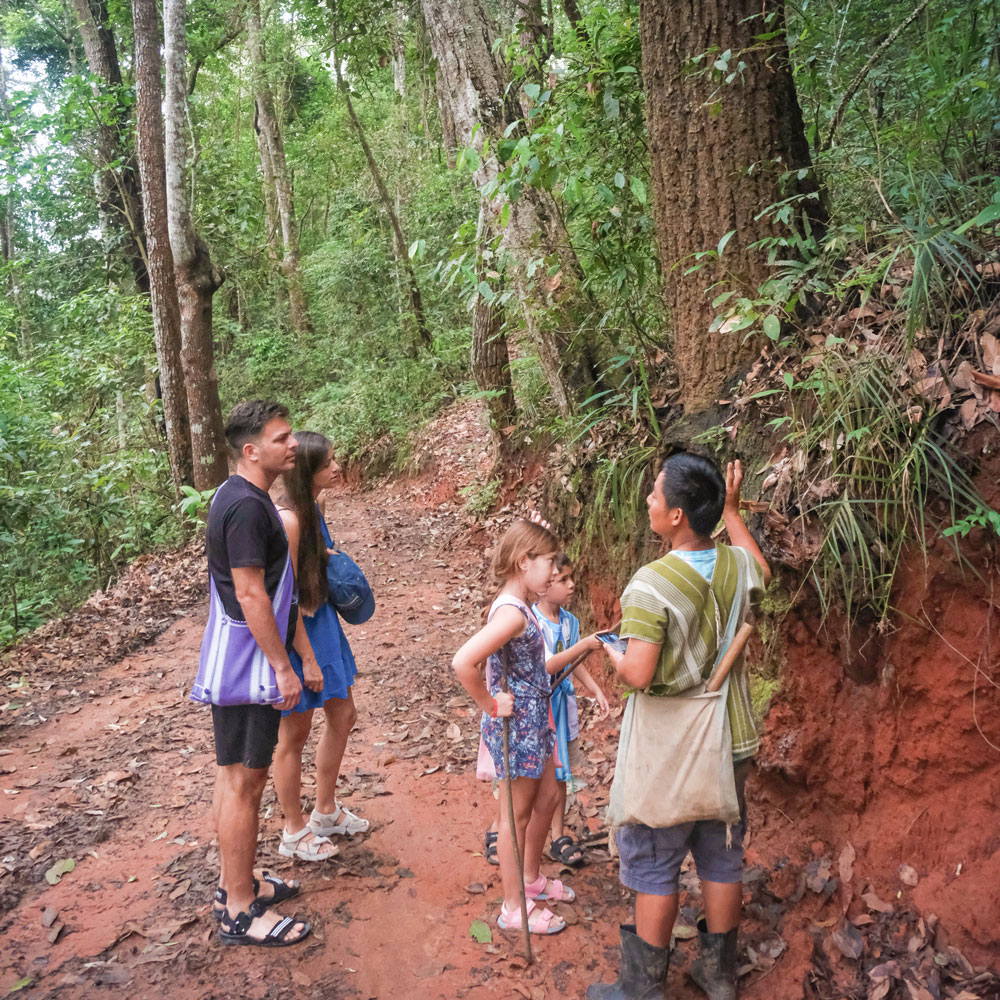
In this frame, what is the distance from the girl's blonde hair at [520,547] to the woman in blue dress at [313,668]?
105 centimetres

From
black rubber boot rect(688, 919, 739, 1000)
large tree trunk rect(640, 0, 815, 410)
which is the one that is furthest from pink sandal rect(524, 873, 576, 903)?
large tree trunk rect(640, 0, 815, 410)

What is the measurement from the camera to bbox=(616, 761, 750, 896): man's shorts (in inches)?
116

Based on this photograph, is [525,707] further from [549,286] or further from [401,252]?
[401,252]

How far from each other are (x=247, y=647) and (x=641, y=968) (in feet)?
6.58

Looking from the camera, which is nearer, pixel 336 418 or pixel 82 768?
pixel 82 768

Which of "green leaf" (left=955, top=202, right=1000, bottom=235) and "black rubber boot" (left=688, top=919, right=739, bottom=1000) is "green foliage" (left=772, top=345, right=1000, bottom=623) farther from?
"black rubber boot" (left=688, top=919, right=739, bottom=1000)

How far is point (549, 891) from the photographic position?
12.6ft

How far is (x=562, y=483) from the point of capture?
6242mm

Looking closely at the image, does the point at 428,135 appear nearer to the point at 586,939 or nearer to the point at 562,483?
the point at 562,483

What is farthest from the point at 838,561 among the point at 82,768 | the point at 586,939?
the point at 82,768

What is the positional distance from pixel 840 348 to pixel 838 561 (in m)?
1.11

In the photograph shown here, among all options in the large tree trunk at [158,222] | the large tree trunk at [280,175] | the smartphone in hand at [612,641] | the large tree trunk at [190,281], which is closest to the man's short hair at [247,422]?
the smartphone in hand at [612,641]

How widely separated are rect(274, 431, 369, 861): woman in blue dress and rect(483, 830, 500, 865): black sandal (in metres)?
0.82

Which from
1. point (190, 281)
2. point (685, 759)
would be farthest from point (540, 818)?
point (190, 281)
